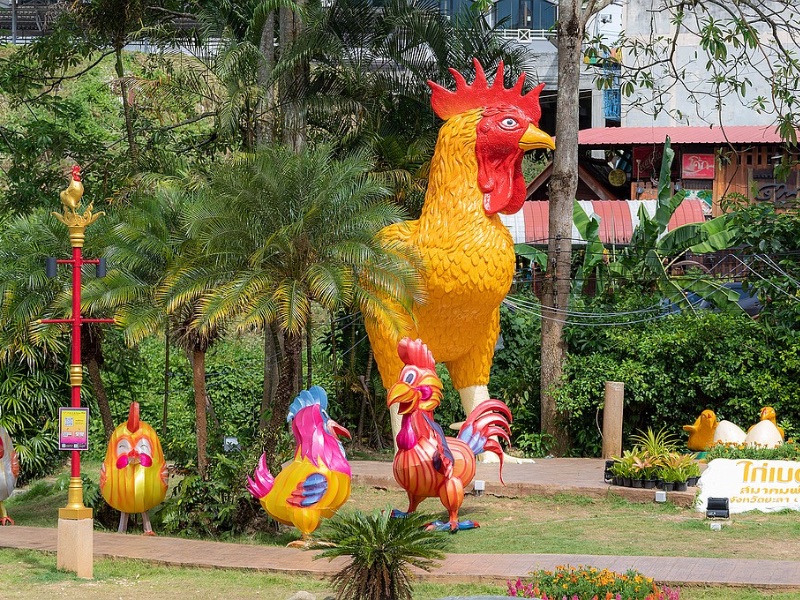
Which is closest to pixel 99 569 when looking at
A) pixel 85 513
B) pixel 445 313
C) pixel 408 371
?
pixel 85 513

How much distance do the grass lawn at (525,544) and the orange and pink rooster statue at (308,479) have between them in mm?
1056

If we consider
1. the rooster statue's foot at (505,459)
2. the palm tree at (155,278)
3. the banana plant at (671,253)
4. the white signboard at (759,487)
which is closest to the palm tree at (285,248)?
the palm tree at (155,278)

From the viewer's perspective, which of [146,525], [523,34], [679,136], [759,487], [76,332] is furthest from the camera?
[523,34]

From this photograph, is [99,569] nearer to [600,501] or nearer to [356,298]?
[356,298]

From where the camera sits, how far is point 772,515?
1232cm

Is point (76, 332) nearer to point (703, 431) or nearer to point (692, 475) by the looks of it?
point (692, 475)

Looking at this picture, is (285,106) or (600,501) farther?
(285,106)

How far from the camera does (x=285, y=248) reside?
12727 mm

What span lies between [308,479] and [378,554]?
10.8 feet

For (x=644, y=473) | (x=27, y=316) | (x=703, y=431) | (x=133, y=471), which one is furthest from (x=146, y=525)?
(x=703, y=431)

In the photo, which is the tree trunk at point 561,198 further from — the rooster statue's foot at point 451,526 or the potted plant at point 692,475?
the rooster statue's foot at point 451,526

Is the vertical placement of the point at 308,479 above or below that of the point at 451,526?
above

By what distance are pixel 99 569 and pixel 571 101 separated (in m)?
10.5

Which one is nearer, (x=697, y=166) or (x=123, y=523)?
(x=123, y=523)
